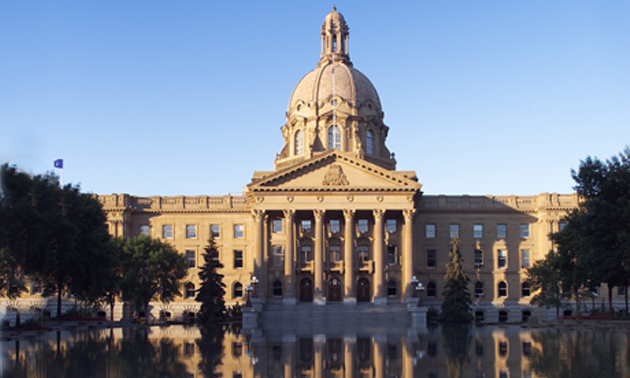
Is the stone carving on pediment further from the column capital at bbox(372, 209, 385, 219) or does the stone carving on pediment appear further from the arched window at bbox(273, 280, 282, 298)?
the arched window at bbox(273, 280, 282, 298)

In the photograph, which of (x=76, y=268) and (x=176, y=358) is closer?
(x=176, y=358)

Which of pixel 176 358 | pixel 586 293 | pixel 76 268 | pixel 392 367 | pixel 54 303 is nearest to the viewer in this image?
pixel 392 367

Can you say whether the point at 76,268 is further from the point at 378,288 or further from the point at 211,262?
the point at 378,288

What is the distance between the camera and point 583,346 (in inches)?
1158

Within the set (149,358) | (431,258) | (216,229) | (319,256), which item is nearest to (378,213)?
(319,256)

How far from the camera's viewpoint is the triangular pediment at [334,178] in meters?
63.7

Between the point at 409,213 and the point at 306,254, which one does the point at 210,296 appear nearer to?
the point at 306,254

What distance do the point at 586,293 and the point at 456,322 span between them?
11297 mm

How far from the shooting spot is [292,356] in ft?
89.6

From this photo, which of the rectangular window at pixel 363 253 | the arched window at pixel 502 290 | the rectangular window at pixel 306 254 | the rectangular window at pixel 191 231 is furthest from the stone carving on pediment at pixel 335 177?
the arched window at pixel 502 290

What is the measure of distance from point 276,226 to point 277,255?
9.89 ft

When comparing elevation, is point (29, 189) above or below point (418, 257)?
above

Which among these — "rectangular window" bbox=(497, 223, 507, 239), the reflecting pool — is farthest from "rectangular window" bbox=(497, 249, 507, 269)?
the reflecting pool

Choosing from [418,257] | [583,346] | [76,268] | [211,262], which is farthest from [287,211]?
[583,346]
